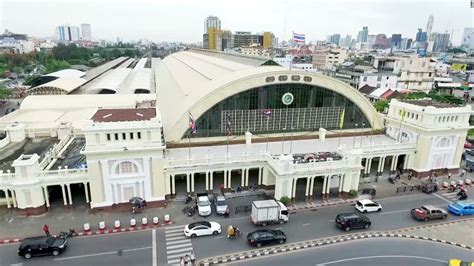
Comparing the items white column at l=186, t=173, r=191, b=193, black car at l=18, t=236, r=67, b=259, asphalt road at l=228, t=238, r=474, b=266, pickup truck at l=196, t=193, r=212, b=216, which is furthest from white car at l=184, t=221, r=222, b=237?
black car at l=18, t=236, r=67, b=259

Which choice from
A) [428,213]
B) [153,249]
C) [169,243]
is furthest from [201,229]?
[428,213]

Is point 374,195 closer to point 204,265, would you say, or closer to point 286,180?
point 286,180

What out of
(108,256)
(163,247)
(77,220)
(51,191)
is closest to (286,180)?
(163,247)

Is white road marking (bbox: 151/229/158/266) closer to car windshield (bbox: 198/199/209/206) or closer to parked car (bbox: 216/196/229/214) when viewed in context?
car windshield (bbox: 198/199/209/206)

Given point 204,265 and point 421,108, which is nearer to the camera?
point 204,265

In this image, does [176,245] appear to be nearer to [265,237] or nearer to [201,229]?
[201,229]

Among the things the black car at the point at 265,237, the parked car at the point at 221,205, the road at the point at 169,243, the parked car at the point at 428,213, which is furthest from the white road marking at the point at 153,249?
the parked car at the point at 428,213
